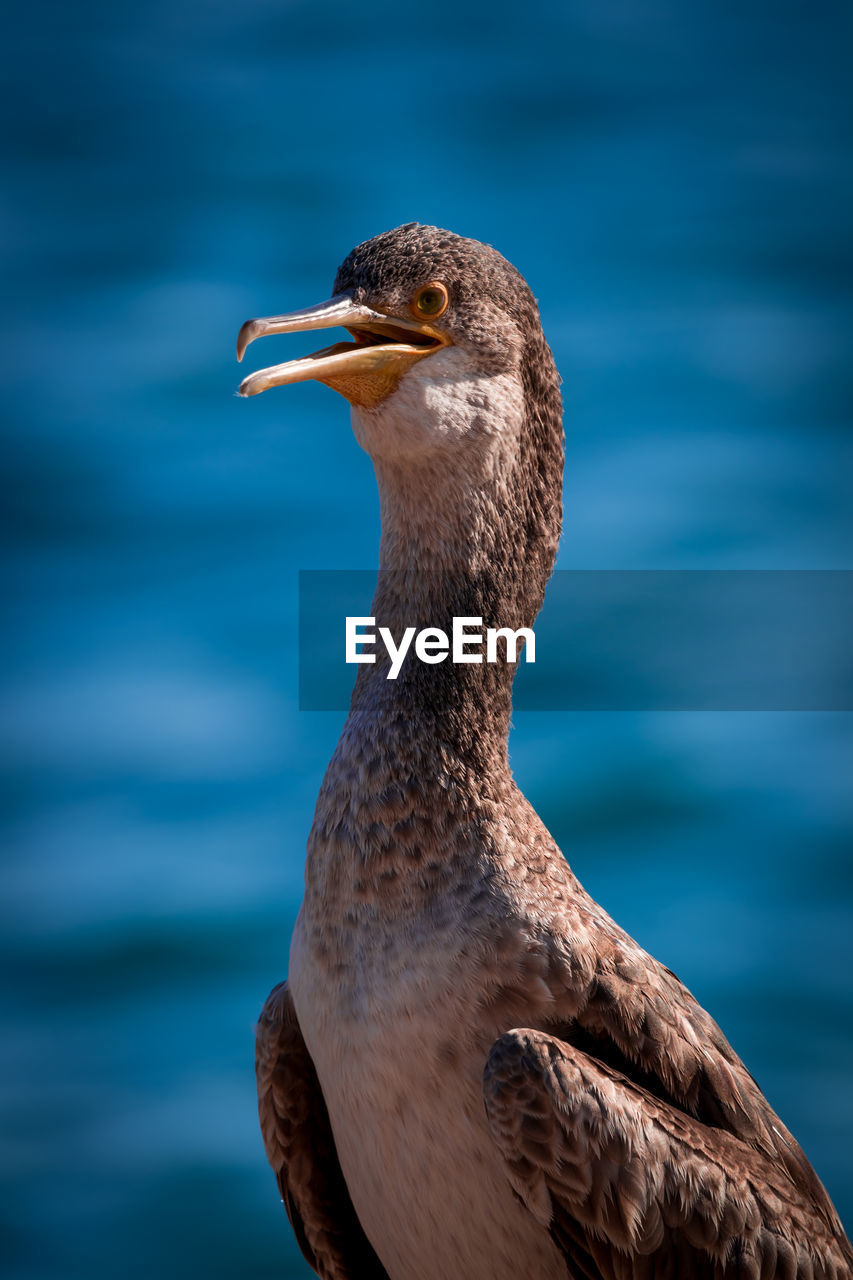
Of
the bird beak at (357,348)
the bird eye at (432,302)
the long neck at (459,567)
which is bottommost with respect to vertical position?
the long neck at (459,567)

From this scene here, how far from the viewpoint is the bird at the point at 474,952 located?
2.40m

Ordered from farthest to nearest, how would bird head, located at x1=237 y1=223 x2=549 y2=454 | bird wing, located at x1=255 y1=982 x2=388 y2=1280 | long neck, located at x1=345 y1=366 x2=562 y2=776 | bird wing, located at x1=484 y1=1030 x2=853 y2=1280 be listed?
bird wing, located at x1=255 y1=982 x2=388 y2=1280 → long neck, located at x1=345 y1=366 x2=562 y2=776 → bird head, located at x1=237 y1=223 x2=549 y2=454 → bird wing, located at x1=484 y1=1030 x2=853 y2=1280

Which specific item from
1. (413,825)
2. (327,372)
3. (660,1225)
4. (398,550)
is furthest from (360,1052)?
(327,372)

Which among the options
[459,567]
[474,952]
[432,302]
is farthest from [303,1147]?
[432,302]

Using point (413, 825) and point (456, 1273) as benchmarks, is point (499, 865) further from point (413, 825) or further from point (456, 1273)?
point (456, 1273)

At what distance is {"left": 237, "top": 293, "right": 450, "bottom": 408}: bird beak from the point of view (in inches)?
94.3

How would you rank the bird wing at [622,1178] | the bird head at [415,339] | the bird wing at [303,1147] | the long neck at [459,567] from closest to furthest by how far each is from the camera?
the bird wing at [622,1178]
the bird head at [415,339]
the long neck at [459,567]
the bird wing at [303,1147]

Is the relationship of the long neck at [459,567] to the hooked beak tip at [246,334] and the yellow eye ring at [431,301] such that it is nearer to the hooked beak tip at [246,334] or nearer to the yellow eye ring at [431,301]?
the yellow eye ring at [431,301]

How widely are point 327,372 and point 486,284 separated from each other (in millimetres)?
383

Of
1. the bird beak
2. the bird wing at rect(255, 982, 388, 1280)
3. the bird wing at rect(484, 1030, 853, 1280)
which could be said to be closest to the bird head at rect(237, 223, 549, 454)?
the bird beak

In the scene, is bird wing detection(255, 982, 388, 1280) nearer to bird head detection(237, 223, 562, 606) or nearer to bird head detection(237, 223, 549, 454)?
bird head detection(237, 223, 562, 606)

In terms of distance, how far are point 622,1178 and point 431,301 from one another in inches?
64.0

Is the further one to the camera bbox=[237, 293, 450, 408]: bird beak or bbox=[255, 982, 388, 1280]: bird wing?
bbox=[255, 982, 388, 1280]: bird wing

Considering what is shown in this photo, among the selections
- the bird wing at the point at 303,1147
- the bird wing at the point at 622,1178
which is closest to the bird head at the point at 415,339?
Answer: the bird wing at the point at 622,1178
